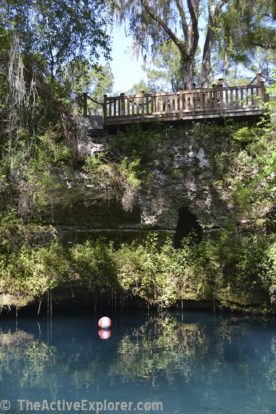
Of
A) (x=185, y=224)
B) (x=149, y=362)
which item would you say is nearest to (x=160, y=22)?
(x=185, y=224)

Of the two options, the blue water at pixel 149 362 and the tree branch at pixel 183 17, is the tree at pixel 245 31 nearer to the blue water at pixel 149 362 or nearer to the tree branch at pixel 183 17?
the tree branch at pixel 183 17

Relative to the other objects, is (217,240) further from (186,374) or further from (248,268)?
(186,374)

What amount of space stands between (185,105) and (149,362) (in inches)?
355

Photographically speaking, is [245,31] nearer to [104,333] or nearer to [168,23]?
[168,23]

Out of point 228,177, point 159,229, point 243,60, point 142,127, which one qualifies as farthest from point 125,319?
point 243,60

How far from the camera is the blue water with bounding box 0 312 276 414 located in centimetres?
628

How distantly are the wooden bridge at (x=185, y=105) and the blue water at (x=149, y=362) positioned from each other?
6.51m

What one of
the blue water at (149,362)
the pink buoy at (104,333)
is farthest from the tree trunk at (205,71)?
the pink buoy at (104,333)

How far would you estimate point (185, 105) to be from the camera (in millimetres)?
14422

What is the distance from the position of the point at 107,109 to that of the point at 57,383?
9862mm

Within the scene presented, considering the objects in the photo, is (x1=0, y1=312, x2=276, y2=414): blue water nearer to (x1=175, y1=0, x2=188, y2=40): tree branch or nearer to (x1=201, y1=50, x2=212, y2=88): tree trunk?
(x1=201, y1=50, x2=212, y2=88): tree trunk

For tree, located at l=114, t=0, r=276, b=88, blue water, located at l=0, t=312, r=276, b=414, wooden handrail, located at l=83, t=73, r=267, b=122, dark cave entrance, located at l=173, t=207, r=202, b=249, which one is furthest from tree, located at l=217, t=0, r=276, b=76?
blue water, located at l=0, t=312, r=276, b=414

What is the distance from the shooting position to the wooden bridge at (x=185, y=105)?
14.0 m

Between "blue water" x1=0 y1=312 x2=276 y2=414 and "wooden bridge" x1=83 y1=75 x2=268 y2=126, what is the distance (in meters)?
6.51
